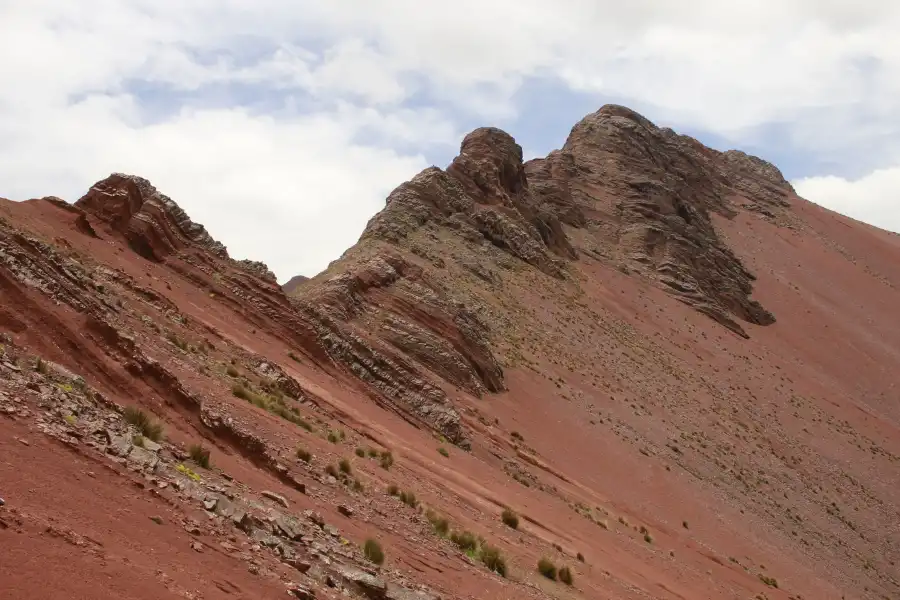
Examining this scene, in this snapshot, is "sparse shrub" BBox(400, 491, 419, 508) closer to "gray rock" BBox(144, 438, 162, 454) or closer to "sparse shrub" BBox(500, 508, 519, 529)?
"sparse shrub" BBox(500, 508, 519, 529)

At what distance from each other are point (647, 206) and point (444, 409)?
56.8 m

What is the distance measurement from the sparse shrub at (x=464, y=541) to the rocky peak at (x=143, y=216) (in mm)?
14598

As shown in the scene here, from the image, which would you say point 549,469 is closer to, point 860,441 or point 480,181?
point 480,181

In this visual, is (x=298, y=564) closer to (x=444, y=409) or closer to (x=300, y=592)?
(x=300, y=592)

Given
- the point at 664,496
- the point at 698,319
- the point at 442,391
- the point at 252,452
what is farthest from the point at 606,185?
the point at 252,452

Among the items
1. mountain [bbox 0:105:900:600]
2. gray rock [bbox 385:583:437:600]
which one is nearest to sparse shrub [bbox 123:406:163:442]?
mountain [bbox 0:105:900:600]

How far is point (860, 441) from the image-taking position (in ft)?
192

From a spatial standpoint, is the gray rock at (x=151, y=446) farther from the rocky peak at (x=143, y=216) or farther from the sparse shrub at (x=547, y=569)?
the rocky peak at (x=143, y=216)

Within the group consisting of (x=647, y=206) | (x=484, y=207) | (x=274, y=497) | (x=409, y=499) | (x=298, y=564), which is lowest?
(x=298, y=564)

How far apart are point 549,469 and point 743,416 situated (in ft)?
92.3

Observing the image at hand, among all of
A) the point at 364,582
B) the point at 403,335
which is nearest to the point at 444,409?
the point at 403,335

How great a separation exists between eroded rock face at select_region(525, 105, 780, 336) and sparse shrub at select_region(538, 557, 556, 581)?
54.5m

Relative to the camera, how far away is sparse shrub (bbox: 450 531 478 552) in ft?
51.2

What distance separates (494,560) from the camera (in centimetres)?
1552
